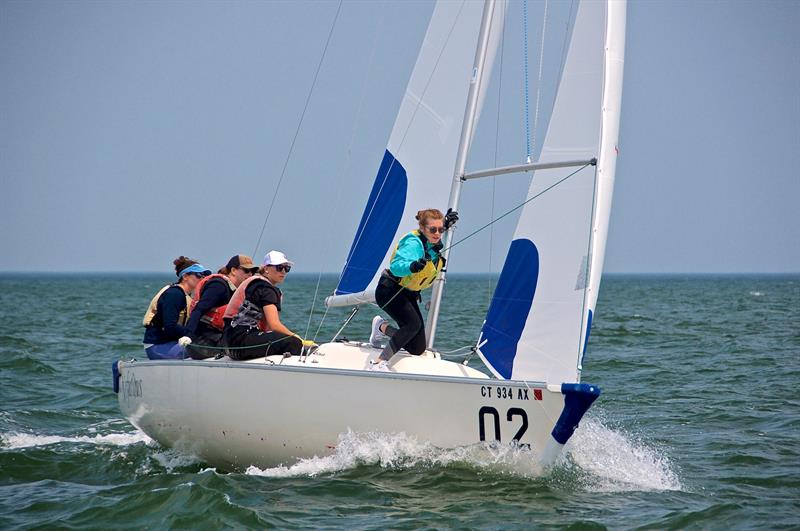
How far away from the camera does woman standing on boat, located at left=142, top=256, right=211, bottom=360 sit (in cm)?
766

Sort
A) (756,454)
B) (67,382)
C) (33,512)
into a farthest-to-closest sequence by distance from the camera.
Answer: (67,382), (756,454), (33,512)

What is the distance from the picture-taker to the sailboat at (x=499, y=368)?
607cm

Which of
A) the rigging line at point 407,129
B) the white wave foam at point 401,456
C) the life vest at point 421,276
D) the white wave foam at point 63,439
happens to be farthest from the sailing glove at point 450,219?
the white wave foam at point 63,439

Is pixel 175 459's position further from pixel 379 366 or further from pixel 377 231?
pixel 377 231

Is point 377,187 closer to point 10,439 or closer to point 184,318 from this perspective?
point 184,318

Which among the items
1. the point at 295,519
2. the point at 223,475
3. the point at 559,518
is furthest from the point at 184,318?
the point at 559,518

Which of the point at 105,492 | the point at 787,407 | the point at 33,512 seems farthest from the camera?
the point at 787,407

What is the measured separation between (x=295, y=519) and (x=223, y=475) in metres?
1.16

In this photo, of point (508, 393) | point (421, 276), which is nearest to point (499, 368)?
point (508, 393)

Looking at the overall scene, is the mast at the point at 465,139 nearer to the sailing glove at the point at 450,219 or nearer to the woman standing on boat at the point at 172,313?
the sailing glove at the point at 450,219

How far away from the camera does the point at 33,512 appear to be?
5.98 meters

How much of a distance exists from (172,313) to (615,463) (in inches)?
138

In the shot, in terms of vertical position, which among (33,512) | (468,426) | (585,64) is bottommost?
(33,512)

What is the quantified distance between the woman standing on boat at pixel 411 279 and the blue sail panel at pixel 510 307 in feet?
1.49
